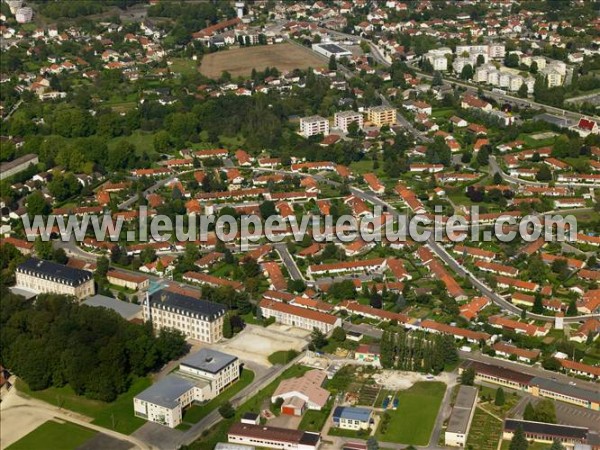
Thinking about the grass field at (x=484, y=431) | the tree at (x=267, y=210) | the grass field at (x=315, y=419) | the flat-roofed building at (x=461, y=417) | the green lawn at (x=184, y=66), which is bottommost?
the grass field at (x=315, y=419)

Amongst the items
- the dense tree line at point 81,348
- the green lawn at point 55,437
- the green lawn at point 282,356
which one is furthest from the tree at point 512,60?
the green lawn at point 55,437

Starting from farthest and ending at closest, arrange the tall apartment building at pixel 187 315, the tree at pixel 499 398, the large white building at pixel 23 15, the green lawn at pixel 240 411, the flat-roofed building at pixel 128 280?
1. the large white building at pixel 23 15
2. the flat-roofed building at pixel 128 280
3. the tall apartment building at pixel 187 315
4. the tree at pixel 499 398
5. the green lawn at pixel 240 411

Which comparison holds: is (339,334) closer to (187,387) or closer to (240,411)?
(240,411)

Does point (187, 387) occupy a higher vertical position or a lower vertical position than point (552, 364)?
higher

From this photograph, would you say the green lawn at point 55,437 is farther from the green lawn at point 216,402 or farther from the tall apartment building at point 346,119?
the tall apartment building at point 346,119

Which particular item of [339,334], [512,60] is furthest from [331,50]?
[339,334]

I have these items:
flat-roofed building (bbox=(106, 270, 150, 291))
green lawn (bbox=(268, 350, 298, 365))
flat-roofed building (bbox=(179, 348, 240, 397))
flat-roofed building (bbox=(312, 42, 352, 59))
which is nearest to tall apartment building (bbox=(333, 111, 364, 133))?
flat-roofed building (bbox=(312, 42, 352, 59))

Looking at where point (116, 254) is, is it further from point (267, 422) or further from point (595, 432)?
point (595, 432)
